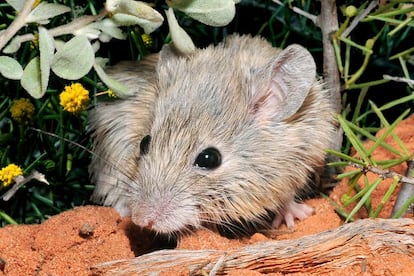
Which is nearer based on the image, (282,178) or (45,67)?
(45,67)

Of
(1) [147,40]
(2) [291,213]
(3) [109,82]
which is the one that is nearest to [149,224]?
(3) [109,82]

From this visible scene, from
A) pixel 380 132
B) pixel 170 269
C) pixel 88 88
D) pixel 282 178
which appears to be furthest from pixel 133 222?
pixel 380 132

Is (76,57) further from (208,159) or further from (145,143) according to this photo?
(208,159)

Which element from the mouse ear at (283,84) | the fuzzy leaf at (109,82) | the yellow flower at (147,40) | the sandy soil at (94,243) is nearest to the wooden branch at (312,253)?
the sandy soil at (94,243)

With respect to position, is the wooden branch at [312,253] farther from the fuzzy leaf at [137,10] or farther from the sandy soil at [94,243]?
the fuzzy leaf at [137,10]

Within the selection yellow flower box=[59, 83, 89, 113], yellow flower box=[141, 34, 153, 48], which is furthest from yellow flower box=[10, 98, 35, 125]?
yellow flower box=[141, 34, 153, 48]

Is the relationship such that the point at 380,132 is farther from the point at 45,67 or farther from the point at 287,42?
the point at 45,67
